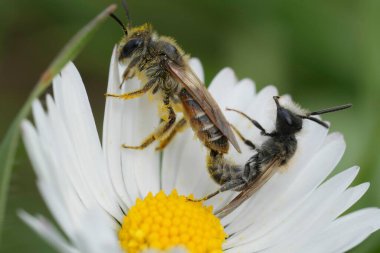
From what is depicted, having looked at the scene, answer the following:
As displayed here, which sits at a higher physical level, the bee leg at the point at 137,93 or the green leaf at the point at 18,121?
the bee leg at the point at 137,93

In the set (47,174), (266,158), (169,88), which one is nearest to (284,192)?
(266,158)

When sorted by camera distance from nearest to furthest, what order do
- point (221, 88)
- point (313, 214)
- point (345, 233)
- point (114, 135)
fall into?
point (345, 233)
point (313, 214)
point (114, 135)
point (221, 88)

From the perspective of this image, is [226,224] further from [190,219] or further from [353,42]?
[353,42]

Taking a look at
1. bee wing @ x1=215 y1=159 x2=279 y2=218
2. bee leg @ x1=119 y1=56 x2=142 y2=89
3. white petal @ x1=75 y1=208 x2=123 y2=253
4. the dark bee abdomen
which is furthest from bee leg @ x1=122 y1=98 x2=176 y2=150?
white petal @ x1=75 y1=208 x2=123 y2=253

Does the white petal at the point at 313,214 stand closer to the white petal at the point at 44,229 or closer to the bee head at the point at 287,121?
the bee head at the point at 287,121

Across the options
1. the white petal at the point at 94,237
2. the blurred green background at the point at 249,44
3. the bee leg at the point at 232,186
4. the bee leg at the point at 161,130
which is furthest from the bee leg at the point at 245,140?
the white petal at the point at 94,237

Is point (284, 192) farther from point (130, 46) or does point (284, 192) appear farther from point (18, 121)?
point (18, 121)

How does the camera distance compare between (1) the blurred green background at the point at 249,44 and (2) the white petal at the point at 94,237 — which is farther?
(1) the blurred green background at the point at 249,44
